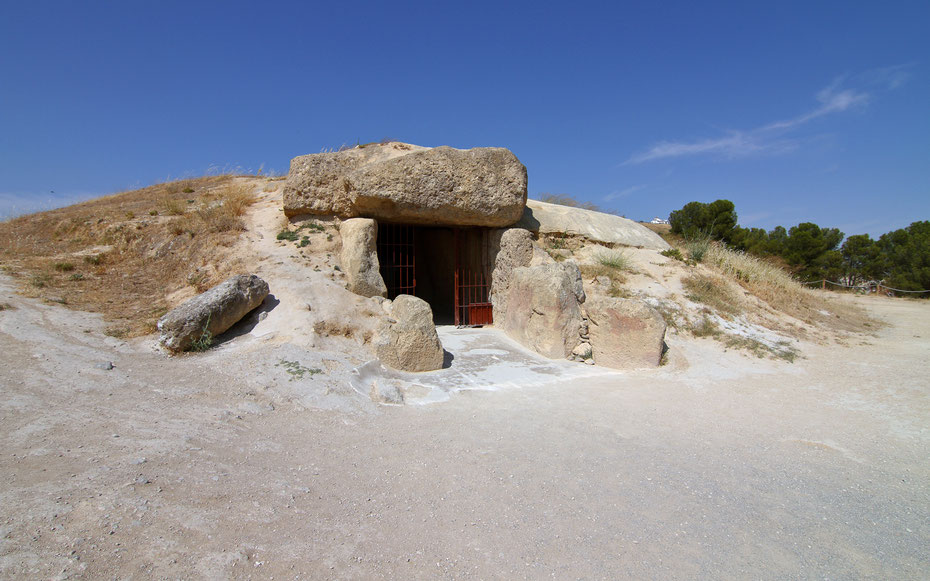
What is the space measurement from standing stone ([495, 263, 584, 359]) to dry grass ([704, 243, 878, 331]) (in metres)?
5.23

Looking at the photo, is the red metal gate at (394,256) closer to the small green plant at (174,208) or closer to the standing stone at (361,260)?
the standing stone at (361,260)

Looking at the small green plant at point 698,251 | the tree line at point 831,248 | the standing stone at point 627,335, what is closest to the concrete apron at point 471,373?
the standing stone at point 627,335

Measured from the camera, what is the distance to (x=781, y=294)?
33.7 ft

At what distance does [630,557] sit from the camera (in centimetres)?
Answer: 250

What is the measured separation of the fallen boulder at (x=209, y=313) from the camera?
5352mm

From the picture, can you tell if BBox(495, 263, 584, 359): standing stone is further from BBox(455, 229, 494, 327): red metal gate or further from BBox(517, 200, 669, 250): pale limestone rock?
BBox(517, 200, 669, 250): pale limestone rock

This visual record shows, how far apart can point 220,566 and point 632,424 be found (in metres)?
3.71

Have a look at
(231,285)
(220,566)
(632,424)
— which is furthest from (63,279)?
(632,424)

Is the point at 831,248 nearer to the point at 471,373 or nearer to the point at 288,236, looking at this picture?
the point at 471,373

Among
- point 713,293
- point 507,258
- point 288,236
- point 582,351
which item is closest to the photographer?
point 582,351

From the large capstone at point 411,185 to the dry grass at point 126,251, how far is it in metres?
1.66

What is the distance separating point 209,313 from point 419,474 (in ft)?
12.3

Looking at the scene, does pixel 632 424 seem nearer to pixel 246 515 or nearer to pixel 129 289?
pixel 246 515

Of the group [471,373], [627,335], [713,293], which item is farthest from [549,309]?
[713,293]
